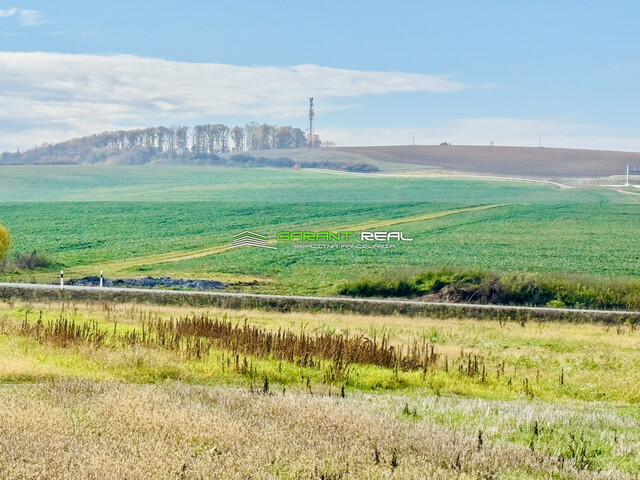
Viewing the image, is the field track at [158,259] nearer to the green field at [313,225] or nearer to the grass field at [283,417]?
the green field at [313,225]

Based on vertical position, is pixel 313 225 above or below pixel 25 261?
above

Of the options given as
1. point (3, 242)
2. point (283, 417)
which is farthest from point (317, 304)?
point (283, 417)

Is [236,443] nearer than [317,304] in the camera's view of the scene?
Yes

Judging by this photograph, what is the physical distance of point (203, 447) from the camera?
10766 millimetres

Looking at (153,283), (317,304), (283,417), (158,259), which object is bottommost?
(153,283)

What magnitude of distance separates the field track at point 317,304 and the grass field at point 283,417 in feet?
45.4

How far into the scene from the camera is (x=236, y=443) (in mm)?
10711

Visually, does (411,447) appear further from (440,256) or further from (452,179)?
(452,179)

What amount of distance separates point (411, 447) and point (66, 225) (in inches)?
2580

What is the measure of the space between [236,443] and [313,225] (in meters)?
61.6

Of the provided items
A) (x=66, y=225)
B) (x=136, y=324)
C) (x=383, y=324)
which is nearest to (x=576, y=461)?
(x=136, y=324)

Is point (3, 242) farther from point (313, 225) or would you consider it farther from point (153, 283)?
point (313, 225)

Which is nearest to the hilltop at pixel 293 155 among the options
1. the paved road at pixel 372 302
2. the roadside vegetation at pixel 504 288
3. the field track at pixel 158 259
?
the field track at pixel 158 259

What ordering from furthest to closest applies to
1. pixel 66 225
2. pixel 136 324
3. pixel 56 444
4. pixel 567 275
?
pixel 66 225 < pixel 567 275 < pixel 136 324 < pixel 56 444
